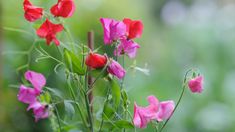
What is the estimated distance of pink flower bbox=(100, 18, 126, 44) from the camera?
1.85ft

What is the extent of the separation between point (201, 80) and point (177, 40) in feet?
7.16

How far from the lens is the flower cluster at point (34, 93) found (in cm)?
62

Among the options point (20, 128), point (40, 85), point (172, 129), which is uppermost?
point (40, 85)

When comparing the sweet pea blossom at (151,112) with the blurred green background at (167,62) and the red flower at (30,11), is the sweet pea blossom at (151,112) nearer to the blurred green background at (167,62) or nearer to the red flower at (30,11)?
the red flower at (30,11)

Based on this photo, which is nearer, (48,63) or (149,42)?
(48,63)

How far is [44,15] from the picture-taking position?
60cm

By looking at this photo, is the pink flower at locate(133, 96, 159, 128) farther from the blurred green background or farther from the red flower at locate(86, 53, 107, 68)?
the blurred green background

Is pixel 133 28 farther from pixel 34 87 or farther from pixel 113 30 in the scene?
pixel 34 87

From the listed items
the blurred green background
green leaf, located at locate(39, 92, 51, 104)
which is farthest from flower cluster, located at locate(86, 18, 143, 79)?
the blurred green background

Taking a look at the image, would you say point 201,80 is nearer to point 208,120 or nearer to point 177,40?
point 208,120

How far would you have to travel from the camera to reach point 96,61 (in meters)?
0.55

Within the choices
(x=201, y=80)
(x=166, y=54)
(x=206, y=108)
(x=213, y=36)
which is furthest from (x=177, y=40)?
(x=201, y=80)

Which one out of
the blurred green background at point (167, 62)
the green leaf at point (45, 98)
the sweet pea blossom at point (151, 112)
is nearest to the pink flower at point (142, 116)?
the sweet pea blossom at point (151, 112)

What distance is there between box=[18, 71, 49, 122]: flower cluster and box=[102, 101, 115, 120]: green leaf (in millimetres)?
92
